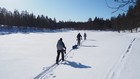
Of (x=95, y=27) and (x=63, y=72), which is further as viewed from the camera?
(x=95, y=27)

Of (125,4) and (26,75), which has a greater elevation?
(125,4)

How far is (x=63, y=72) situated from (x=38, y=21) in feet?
406

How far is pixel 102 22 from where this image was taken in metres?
151

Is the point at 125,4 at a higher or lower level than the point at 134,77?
higher

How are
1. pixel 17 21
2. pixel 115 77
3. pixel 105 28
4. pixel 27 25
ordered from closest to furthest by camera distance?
pixel 115 77, pixel 17 21, pixel 27 25, pixel 105 28

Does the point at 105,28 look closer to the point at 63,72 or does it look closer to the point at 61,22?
the point at 61,22

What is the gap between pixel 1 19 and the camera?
96.4 metres

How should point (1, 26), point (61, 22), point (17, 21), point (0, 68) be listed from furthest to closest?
1. point (61, 22)
2. point (17, 21)
3. point (1, 26)
4. point (0, 68)

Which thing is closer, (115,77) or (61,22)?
(115,77)

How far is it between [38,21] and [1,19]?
37625 mm

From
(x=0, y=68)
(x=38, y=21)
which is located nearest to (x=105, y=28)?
(x=38, y=21)

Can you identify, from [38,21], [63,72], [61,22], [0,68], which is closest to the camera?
[63,72]

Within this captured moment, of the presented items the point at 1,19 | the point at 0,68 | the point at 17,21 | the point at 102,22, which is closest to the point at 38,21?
the point at 17,21

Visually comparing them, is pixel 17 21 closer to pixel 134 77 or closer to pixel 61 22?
pixel 61 22
